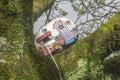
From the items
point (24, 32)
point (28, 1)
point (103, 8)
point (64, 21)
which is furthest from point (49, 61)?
point (103, 8)

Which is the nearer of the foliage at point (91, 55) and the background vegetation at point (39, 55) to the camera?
the background vegetation at point (39, 55)

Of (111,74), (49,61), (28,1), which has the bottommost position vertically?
(111,74)

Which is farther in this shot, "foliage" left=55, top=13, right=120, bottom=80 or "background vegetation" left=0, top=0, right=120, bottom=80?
"foliage" left=55, top=13, right=120, bottom=80

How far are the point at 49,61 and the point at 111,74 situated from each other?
89 centimetres

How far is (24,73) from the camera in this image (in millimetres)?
3449

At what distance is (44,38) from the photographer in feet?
17.1

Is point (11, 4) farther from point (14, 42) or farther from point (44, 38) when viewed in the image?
point (44, 38)

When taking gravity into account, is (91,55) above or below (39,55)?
below

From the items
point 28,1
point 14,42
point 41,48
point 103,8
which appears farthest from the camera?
point 103,8

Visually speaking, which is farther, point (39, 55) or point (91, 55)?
point (91, 55)

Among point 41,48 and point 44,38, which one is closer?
point 41,48

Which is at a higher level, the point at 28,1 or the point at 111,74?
the point at 28,1

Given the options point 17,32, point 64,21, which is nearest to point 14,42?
point 17,32

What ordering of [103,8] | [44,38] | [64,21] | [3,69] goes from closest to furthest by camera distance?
1. [3,69]
2. [44,38]
3. [64,21]
4. [103,8]
